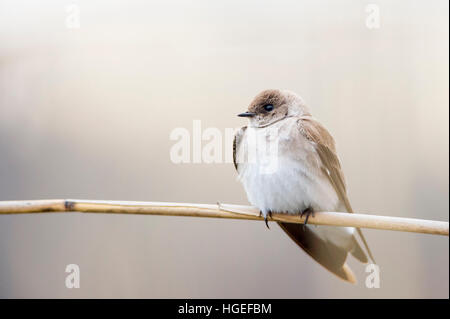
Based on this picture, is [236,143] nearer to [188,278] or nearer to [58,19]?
[188,278]

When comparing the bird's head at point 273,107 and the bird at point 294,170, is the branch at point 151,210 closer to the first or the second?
the bird at point 294,170

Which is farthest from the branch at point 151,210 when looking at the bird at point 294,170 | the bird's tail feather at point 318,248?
the bird's tail feather at point 318,248

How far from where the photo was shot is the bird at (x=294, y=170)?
1445 millimetres

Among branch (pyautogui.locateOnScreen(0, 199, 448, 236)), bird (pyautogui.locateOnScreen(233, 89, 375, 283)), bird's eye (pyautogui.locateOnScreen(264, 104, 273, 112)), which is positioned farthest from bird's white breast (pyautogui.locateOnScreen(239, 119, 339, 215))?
branch (pyautogui.locateOnScreen(0, 199, 448, 236))

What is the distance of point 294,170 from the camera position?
1.46 meters

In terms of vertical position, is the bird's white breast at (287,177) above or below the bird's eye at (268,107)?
below

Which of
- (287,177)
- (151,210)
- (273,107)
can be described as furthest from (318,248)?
(151,210)

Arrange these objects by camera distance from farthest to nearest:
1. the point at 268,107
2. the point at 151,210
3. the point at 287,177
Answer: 1. the point at 268,107
2. the point at 287,177
3. the point at 151,210

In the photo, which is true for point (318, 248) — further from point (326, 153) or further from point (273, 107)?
point (273, 107)

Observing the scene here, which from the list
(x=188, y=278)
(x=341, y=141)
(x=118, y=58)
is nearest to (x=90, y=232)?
(x=188, y=278)

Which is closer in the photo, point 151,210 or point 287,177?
point 151,210

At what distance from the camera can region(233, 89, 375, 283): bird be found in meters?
1.45

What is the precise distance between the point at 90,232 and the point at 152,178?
0.39m

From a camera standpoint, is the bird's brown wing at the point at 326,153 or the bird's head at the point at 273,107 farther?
the bird's head at the point at 273,107
